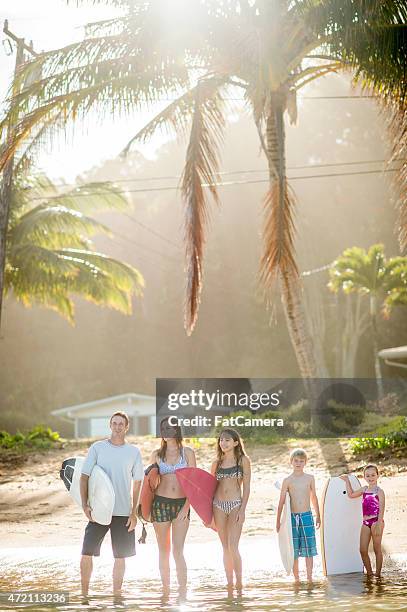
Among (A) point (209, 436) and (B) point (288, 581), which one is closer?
(B) point (288, 581)

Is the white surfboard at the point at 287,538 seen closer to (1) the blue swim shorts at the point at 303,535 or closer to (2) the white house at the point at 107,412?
(1) the blue swim shorts at the point at 303,535

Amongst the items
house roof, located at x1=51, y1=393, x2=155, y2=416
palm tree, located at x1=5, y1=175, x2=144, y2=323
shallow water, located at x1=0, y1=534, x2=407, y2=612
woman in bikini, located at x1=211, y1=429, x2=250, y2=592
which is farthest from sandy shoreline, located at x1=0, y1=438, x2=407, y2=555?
house roof, located at x1=51, y1=393, x2=155, y2=416

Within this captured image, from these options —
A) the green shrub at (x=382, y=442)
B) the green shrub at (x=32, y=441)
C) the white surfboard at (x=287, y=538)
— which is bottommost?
the white surfboard at (x=287, y=538)

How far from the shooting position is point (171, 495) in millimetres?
8375

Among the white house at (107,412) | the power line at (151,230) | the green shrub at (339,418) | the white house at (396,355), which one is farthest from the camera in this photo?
the power line at (151,230)

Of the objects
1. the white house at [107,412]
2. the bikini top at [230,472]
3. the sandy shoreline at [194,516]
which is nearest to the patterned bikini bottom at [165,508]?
the bikini top at [230,472]

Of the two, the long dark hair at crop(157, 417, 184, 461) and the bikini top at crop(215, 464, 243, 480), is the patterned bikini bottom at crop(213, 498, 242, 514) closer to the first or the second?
the bikini top at crop(215, 464, 243, 480)

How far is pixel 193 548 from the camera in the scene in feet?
38.4

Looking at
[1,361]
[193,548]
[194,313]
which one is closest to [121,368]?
[1,361]

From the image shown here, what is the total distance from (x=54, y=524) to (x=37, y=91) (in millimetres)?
6802

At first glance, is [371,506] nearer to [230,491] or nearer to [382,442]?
[230,491]

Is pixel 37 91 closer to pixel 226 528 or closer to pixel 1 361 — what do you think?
pixel 226 528

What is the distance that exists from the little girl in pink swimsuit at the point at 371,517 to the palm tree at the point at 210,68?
5994 millimetres

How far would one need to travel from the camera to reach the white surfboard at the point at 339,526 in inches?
376
